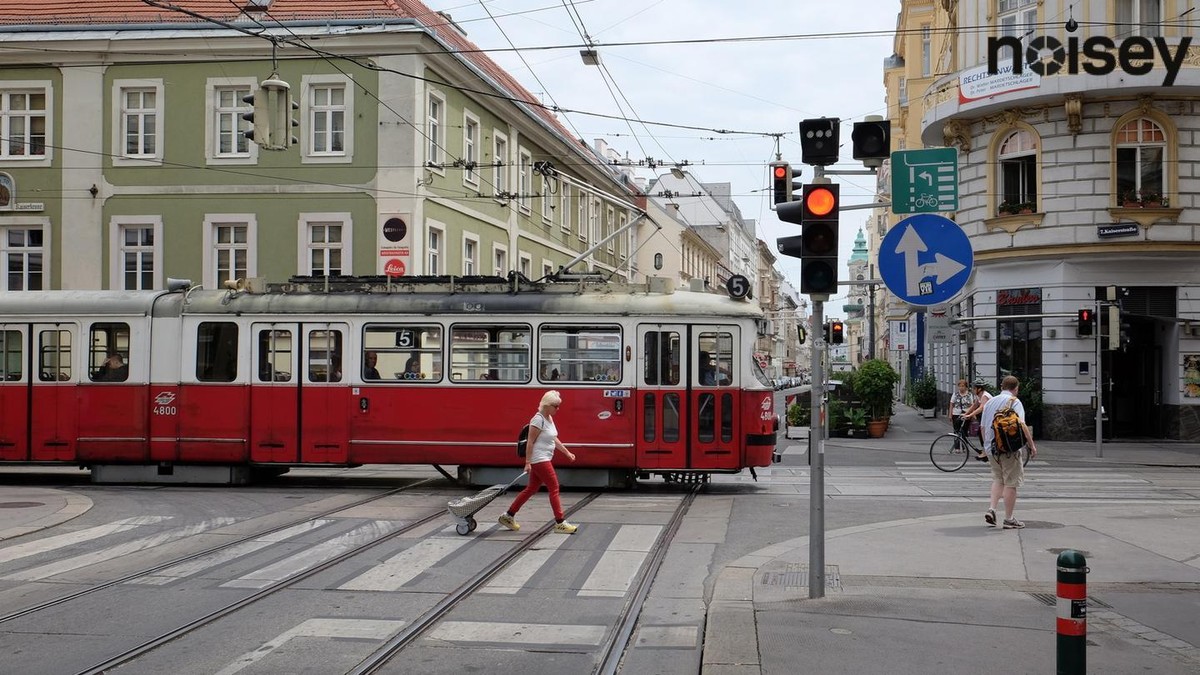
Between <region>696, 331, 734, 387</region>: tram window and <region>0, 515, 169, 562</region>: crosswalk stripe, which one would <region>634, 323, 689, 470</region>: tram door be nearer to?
<region>696, 331, 734, 387</region>: tram window

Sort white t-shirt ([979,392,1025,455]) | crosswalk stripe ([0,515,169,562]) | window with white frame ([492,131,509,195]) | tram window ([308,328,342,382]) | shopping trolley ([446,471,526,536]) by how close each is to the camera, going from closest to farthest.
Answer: crosswalk stripe ([0,515,169,562]), shopping trolley ([446,471,526,536]), white t-shirt ([979,392,1025,455]), tram window ([308,328,342,382]), window with white frame ([492,131,509,195])

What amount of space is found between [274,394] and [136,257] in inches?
533

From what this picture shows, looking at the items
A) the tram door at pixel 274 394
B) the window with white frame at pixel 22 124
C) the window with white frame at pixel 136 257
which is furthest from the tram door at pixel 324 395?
the window with white frame at pixel 22 124

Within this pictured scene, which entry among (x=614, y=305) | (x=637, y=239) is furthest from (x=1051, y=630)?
(x=637, y=239)

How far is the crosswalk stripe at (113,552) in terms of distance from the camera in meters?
10.3

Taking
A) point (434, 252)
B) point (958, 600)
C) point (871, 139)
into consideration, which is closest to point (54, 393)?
point (434, 252)

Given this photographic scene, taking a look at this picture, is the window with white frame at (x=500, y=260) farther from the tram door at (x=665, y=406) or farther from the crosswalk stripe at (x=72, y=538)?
the crosswalk stripe at (x=72, y=538)

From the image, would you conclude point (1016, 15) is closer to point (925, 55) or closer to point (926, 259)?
point (925, 55)

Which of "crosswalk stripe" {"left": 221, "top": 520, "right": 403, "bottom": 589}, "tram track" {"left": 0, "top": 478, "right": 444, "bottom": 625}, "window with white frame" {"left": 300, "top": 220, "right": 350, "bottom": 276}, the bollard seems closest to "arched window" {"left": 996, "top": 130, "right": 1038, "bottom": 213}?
"window with white frame" {"left": 300, "top": 220, "right": 350, "bottom": 276}

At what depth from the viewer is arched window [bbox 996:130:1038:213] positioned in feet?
96.6

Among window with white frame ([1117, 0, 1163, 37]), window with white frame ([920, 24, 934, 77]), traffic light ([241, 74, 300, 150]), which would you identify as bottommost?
traffic light ([241, 74, 300, 150])

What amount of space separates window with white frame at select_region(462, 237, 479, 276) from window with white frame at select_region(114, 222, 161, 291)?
8.09m

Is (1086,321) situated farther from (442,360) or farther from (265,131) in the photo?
(265,131)

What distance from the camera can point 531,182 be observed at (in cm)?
3744
